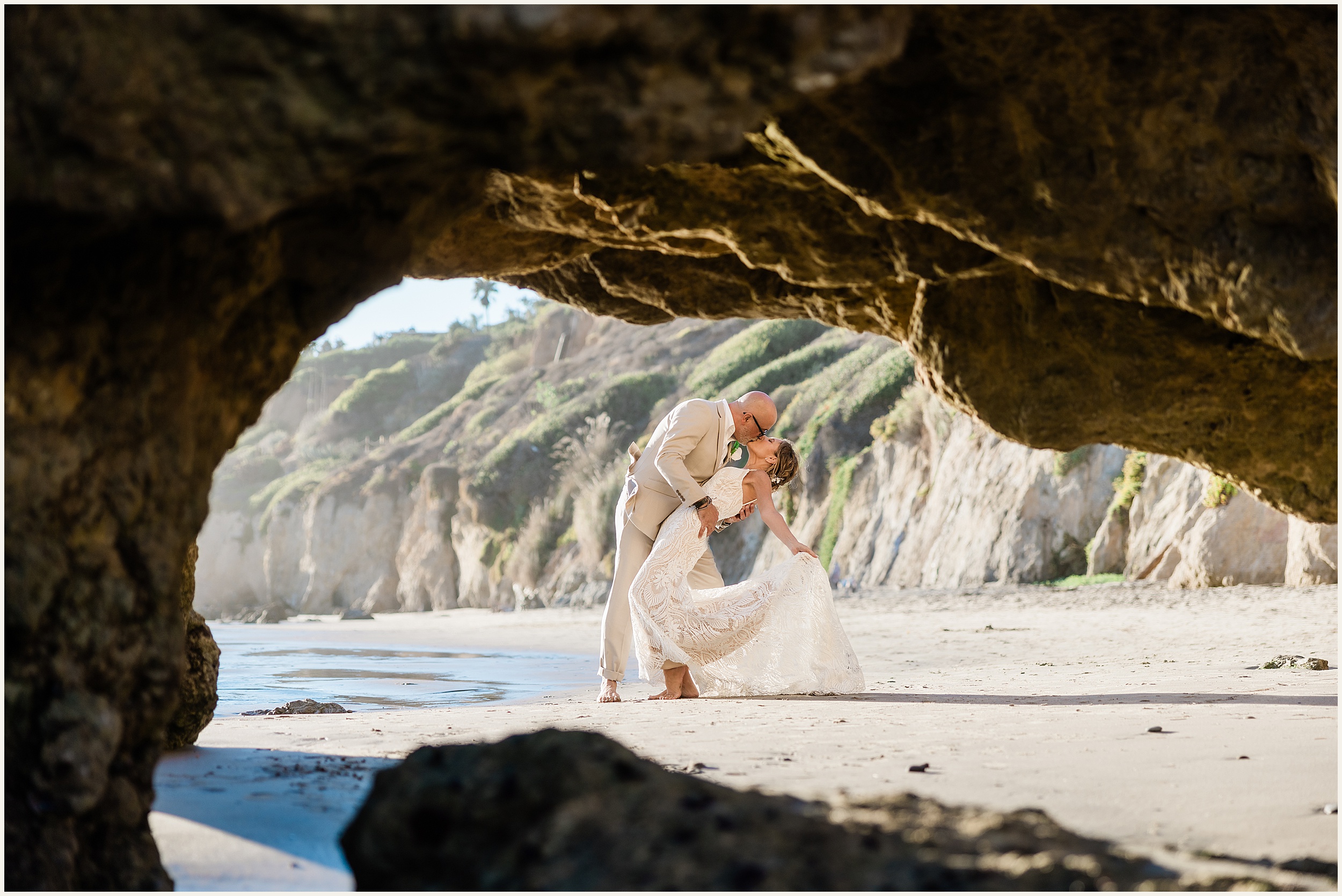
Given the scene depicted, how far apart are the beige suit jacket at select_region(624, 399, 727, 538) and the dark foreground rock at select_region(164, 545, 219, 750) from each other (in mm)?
3079

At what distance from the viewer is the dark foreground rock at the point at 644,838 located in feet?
6.64

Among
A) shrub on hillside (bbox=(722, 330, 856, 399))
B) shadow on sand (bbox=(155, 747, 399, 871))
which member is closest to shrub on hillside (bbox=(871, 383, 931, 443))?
shrub on hillside (bbox=(722, 330, 856, 399))

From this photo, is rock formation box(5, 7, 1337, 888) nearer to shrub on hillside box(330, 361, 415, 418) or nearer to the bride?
the bride

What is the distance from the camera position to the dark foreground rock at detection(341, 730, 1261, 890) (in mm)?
2025

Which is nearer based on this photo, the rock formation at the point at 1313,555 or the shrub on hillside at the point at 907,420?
Result: the rock formation at the point at 1313,555

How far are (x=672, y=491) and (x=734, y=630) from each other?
1053 mm

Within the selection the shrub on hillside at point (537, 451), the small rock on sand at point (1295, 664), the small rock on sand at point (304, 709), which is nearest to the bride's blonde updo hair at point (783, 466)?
the small rock on sand at point (304, 709)

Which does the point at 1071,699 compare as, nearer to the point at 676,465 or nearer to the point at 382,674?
the point at 676,465

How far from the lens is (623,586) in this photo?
23.7 feet

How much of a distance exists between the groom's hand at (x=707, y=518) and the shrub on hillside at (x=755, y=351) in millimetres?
26985

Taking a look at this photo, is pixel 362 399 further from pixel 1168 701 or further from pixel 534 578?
pixel 1168 701

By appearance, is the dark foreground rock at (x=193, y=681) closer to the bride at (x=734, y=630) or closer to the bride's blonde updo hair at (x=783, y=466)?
the bride at (x=734, y=630)

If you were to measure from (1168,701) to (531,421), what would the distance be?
36884 mm

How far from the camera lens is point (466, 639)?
20344mm
